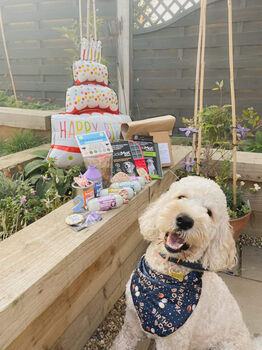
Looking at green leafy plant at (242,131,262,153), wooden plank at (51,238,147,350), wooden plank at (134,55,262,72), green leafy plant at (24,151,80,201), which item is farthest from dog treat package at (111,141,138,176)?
wooden plank at (134,55,262,72)

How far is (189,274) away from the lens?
1.21 meters

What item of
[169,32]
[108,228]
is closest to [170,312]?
[108,228]

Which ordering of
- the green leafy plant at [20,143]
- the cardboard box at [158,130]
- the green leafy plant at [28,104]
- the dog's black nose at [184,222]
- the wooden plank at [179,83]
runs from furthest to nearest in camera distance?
the green leafy plant at [28,104]
the wooden plank at [179,83]
the green leafy plant at [20,143]
the cardboard box at [158,130]
the dog's black nose at [184,222]

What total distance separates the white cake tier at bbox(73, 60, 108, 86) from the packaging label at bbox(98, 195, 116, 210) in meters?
1.21

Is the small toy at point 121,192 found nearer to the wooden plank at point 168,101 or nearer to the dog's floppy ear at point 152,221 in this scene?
the dog's floppy ear at point 152,221

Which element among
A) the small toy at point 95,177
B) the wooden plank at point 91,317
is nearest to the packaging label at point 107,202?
the small toy at point 95,177

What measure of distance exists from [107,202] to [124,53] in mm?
2978

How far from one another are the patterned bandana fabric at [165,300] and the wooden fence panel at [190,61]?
9.87 feet

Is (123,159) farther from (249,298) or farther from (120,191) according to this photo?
(249,298)

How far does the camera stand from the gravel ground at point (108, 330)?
5.15 ft

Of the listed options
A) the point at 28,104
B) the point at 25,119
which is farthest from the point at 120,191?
the point at 28,104

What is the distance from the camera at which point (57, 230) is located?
1284mm

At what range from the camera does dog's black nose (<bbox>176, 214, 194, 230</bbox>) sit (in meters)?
1.04

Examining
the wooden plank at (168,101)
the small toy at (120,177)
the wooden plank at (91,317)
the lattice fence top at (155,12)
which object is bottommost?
the wooden plank at (91,317)
